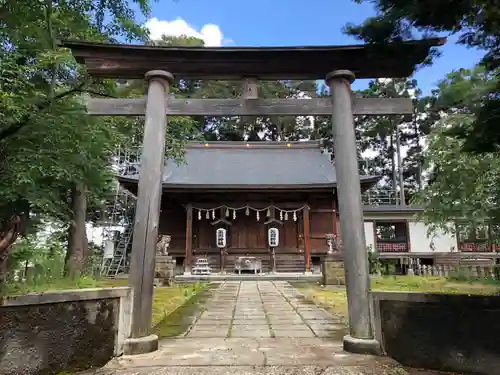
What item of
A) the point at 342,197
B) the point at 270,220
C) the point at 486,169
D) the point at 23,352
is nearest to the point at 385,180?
the point at 270,220

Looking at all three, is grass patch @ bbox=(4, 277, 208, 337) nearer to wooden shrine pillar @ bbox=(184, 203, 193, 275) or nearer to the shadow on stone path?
the shadow on stone path

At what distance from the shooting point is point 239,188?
14016 millimetres

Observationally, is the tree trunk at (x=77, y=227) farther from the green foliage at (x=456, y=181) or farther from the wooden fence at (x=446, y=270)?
the wooden fence at (x=446, y=270)

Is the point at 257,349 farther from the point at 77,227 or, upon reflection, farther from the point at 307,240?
the point at 307,240

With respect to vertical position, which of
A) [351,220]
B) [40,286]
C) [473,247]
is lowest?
[40,286]

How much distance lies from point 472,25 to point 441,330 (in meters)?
2.29

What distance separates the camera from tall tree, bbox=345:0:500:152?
2408mm

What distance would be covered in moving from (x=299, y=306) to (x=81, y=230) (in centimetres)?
523

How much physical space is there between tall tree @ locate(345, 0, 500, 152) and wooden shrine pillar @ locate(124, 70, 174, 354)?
224cm

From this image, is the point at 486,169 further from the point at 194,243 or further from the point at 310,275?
the point at 194,243

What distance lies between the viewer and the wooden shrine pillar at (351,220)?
3289 millimetres

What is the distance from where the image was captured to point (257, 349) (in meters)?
3.35

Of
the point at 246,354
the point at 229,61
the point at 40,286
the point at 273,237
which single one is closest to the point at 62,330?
the point at 40,286

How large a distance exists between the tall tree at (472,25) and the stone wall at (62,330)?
10.4 feet
